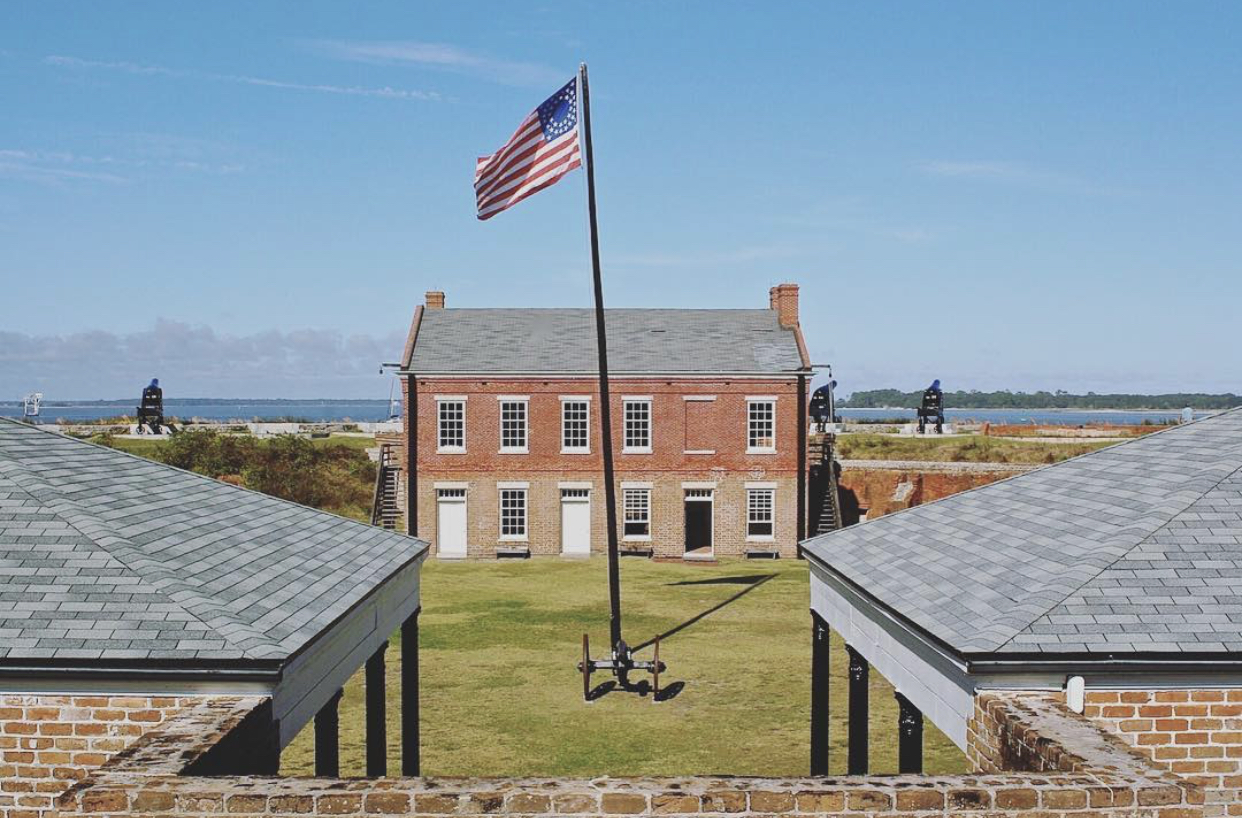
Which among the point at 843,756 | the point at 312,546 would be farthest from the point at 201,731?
the point at 843,756

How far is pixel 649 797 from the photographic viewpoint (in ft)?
17.9

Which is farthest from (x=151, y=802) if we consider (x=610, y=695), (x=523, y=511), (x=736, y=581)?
(x=523, y=511)

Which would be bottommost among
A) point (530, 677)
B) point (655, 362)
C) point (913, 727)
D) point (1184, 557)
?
point (530, 677)

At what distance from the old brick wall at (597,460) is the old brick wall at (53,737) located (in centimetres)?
3076

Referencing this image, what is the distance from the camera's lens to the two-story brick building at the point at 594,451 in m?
38.3

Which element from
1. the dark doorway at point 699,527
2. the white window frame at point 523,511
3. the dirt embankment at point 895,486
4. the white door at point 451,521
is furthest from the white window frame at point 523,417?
the dirt embankment at point 895,486

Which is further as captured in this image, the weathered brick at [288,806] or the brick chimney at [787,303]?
the brick chimney at [787,303]

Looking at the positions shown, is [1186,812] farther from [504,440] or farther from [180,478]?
[504,440]

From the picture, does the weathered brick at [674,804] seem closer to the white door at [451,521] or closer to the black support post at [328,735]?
the black support post at [328,735]

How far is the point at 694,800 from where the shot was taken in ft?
17.7

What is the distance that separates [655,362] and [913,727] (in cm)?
2885

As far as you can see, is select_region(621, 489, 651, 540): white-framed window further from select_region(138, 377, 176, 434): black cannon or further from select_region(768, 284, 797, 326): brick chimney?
select_region(138, 377, 176, 434): black cannon

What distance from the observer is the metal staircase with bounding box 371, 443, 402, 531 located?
39.2m

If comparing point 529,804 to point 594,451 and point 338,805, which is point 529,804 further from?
point 594,451
